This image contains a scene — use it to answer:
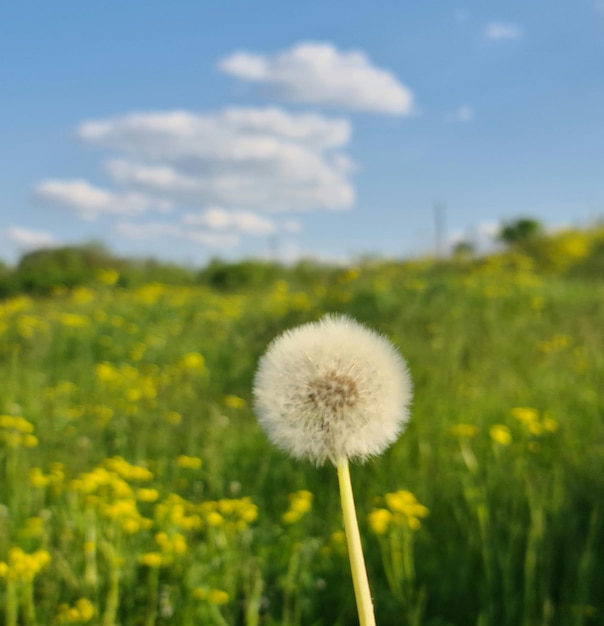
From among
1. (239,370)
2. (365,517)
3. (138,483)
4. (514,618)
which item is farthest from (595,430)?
(239,370)

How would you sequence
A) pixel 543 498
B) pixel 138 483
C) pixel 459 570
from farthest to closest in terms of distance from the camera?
pixel 138 483 → pixel 543 498 → pixel 459 570

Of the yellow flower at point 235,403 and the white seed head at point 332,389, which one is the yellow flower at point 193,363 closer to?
the yellow flower at point 235,403

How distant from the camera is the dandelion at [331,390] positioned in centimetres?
62

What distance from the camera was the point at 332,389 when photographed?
0.65 metres

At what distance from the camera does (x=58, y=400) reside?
17.2 feet

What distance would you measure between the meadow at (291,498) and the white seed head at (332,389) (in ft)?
3.27

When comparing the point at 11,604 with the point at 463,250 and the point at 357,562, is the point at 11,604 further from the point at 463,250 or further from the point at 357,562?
the point at 463,250

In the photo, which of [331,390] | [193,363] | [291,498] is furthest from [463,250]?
[331,390]

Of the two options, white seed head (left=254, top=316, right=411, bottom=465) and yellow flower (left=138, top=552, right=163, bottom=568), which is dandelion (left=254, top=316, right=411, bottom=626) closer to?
white seed head (left=254, top=316, right=411, bottom=465)

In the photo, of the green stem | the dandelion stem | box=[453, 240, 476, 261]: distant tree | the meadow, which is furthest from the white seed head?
box=[453, 240, 476, 261]: distant tree

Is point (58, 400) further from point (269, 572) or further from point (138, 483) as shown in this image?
point (269, 572)

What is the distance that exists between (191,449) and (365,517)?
1385mm

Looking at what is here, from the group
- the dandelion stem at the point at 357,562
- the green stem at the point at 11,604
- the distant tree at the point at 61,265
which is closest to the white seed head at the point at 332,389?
the dandelion stem at the point at 357,562

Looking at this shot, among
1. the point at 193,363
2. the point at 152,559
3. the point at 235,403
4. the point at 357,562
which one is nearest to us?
the point at 357,562
